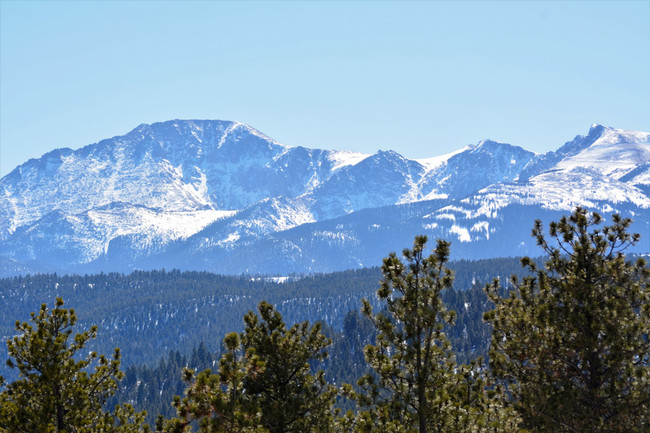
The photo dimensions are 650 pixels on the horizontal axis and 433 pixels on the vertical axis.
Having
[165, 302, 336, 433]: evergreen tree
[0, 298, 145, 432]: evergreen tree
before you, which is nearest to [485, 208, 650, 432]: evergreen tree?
[165, 302, 336, 433]: evergreen tree

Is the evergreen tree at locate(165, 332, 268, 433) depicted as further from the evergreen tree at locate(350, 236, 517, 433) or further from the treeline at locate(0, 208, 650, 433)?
the evergreen tree at locate(350, 236, 517, 433)

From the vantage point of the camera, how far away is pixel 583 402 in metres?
26.3

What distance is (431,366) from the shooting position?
23391mm

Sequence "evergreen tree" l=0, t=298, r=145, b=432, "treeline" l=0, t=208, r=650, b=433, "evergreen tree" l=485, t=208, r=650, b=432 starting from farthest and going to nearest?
1. "evergreen tree" l=0, t=298, r=145, b=432
2. "evergreen tree" l=485, t=208, r=650, b=432
3. "treeline" l=0, t=208, r=650, b=433

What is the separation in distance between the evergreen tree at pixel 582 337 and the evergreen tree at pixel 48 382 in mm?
17214

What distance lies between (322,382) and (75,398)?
10.5m

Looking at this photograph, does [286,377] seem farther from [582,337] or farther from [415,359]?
[582,337]

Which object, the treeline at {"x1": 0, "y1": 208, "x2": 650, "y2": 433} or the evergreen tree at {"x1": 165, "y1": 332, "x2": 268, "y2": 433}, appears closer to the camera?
the evergreen tree at {"x1": 165, "y1": 332, "x2": 268, "y2": 433}

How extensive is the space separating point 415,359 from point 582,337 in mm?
6906

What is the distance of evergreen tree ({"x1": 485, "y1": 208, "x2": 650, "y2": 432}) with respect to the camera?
25.9 metres

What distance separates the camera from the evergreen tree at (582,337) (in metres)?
25.9

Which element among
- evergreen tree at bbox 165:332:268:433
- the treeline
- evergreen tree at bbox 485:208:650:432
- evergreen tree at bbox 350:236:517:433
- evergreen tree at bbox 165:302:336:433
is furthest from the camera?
evergreen tree at bbox 165:302:336:433

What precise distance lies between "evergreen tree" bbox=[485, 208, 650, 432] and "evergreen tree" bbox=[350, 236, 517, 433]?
2062mm

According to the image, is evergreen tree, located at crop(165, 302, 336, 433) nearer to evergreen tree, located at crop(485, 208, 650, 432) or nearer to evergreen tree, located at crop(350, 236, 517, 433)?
evergreen tree, located at crop(350, 236, 517, 433)
